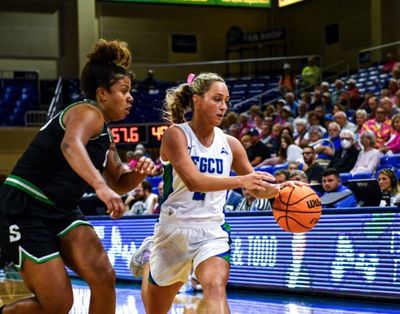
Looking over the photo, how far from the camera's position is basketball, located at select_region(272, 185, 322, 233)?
552cm

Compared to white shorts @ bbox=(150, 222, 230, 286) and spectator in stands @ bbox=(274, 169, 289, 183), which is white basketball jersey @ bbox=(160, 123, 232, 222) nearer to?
white shorts @ bbox=(150, 222, 230, 286)

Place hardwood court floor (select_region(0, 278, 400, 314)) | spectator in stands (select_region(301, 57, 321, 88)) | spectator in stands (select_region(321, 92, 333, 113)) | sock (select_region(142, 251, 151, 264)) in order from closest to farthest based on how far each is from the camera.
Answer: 1. sock (select_region(142, 251, 151, 264))
2. hardwood court floor (select_region(0, 278, 400, 314))
3. spectator in stands (select_region(321, 92, 333, 113))
4. spectator in stands (select_region(301, 57, 321, 88))

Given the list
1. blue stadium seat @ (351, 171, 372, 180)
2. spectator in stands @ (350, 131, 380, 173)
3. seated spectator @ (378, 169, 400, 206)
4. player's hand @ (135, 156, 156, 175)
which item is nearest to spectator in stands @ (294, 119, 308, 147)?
spectator in stands @ (350, 131, 380, 173)

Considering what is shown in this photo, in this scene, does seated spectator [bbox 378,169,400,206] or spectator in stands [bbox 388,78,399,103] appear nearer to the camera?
seated spectator [bbox 378,169,400,206]

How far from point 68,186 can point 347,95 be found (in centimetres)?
1328

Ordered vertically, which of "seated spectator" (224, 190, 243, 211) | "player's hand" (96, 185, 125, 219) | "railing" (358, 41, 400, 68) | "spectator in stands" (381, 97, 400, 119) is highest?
"railing" (358, 41, 400, 68)

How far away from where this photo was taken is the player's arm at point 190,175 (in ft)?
Result: 16.7

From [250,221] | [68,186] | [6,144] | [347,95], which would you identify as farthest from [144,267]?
[6,144]

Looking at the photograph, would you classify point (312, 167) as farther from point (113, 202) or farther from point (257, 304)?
point (113, 202)

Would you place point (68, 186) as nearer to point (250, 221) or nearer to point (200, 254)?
point (200, 254)

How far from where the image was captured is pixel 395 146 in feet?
40.7

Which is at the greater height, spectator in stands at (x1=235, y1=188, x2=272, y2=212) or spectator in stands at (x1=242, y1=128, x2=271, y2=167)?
spectator in stands at (x1=242, y1=128, x2=271, y2=167)

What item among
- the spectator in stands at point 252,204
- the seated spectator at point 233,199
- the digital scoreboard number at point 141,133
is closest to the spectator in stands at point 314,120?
the seated spectator at point 233,199

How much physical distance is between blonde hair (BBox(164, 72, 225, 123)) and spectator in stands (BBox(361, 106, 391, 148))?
7471 millimetres
